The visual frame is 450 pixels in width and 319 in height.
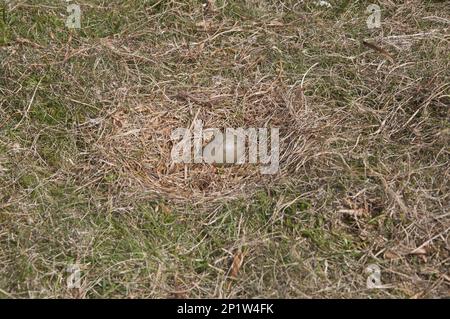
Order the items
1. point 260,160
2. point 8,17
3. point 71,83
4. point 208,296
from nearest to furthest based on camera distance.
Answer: point 208,296 < point 260,160 < point 71,83 < point 8,17

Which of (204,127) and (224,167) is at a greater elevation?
(204,127)

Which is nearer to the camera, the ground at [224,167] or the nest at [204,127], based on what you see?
the ground at [224,167]

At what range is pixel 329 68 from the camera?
322 cm

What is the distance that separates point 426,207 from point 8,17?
2.32m

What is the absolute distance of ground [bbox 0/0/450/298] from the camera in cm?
251

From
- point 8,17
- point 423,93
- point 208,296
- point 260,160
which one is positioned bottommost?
point 208,296

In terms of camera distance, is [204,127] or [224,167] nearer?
[224,167]

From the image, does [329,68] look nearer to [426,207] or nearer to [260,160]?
[260,160]

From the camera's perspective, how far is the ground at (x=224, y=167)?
8.22 feet

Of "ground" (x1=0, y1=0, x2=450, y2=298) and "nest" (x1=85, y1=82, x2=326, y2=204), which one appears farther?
"nest" (x1=85, y1=82, x2=326, y2=204)

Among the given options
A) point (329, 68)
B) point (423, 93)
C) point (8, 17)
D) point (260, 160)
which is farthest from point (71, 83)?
point (423, 93)

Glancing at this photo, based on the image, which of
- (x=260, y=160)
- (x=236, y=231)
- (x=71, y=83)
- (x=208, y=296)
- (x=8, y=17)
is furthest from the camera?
(x=8, y=17)

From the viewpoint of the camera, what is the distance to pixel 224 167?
A: 2.92m

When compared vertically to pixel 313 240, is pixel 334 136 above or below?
above
